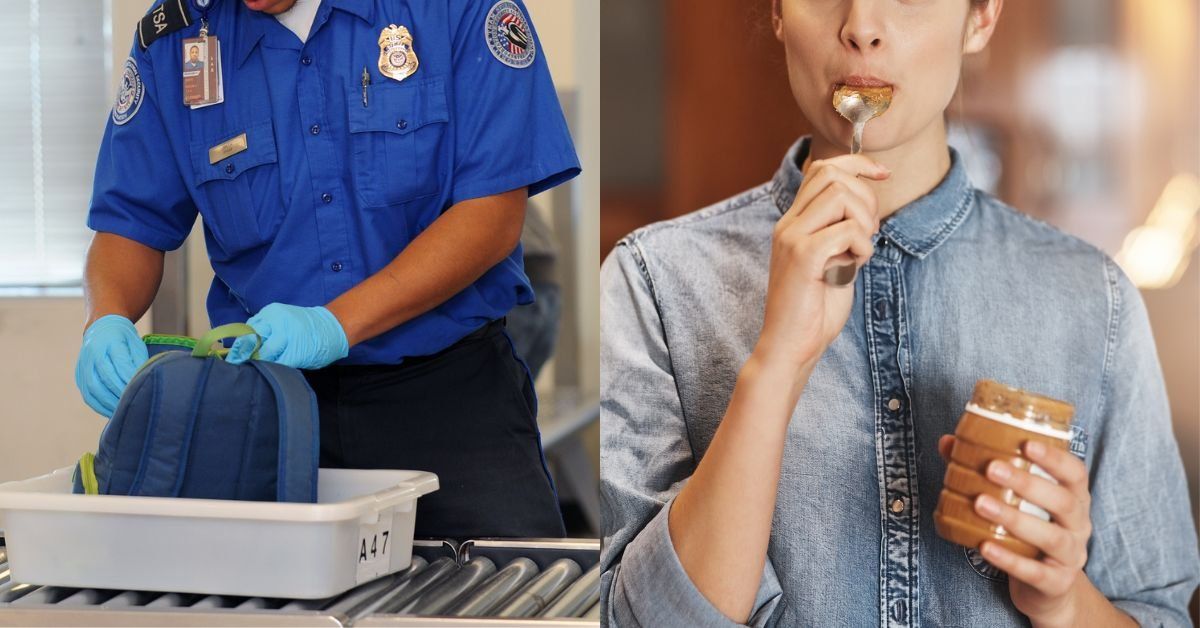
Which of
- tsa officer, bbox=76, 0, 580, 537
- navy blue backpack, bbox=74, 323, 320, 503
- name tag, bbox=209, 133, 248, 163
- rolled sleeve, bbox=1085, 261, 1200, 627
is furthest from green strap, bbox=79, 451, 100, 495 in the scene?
rolled sleeve, bbox=1085, 261, 1200, 627

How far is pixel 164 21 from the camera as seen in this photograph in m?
1.52

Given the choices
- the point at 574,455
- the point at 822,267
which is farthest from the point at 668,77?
the point at 574,455

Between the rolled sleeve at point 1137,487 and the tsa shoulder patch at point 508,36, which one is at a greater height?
the tsa shoulder patch at point 508,36

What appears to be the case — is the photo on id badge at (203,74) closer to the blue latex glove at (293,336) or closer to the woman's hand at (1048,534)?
the blue latex glove at (293,336)

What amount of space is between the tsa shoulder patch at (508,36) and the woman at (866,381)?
19.9 inches

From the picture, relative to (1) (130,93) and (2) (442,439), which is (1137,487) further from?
(1) (130,93)

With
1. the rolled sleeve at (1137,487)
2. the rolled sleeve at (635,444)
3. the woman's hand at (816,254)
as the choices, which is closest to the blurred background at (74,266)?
the rolled sleeve at (635,444)

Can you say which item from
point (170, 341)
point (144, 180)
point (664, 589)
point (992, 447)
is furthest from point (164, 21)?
point (992, 447)

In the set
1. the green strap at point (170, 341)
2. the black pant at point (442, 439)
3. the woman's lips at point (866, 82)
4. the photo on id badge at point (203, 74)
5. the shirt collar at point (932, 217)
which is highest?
the photo on id badge at point (203, 74)

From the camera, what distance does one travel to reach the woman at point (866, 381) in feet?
3.02

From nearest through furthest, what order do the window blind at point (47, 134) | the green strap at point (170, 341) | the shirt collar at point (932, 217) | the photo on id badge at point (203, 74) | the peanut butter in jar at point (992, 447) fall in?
the peanut butter in jar at point (992, 447) < the shirt collar at point (932, 217) < the green strap at point (170, 341) < the photo on id badge at point (203, 74) < the window blind at point (47, 134)

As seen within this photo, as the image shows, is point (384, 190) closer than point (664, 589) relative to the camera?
No

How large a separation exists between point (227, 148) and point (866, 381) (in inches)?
35.0

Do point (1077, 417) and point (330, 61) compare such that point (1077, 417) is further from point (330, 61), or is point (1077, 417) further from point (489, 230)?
point (330, 61)
